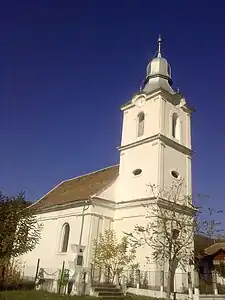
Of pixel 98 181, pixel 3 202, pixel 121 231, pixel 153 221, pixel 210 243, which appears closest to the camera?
pixel 3 202

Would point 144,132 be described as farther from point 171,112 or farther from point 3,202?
point 3,202

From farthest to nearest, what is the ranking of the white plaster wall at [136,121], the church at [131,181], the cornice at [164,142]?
the white plaster wall at [136,121] < the cornice at [164,142] < the church at [131,181]

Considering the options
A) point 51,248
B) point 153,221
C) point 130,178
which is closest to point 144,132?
point 130,178

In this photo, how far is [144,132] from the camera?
31.3 metres

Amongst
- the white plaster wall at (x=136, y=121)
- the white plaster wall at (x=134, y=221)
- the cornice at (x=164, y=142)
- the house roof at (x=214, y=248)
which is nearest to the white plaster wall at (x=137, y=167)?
the cornice at (x=164, y=142)

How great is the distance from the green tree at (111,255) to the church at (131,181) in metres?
0.66

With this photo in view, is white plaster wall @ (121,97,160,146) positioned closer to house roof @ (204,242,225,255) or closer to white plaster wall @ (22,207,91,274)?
white plaster wall @ (22,207,91,274)

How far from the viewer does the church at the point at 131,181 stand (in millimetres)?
27703

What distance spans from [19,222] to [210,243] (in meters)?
31.6

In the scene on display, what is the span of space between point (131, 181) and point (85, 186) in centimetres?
622

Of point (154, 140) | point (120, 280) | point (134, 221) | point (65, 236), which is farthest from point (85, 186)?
point (120, 280)

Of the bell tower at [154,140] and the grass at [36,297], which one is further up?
the bell tower at [154,140]

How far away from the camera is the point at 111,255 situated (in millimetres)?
25156

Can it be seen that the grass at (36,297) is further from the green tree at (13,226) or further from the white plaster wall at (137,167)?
the white plaster wall at (137,167)
